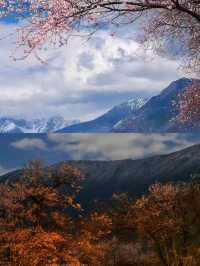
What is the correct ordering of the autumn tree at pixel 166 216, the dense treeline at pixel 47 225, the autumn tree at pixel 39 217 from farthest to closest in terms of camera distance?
the autumn tree at pixel 166 216, the dense treeline at pixel 47 225, the autumn tree at pixel 39 217

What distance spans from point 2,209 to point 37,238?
7.07 metres

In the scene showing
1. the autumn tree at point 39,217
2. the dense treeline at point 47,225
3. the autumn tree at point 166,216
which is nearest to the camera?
the autumn tree at point 39,217

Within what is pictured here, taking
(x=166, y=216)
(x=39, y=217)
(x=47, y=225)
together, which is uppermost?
(x=39, y=217)

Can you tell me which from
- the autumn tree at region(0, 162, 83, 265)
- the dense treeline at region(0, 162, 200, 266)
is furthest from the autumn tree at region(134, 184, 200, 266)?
the autumn tree at region(0, 162, 83, 265)

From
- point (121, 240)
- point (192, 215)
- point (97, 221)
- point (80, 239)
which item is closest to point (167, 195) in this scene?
point (192, 215)

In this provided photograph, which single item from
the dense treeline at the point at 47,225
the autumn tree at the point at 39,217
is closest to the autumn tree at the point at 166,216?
the dense treeline at the point at 47,225

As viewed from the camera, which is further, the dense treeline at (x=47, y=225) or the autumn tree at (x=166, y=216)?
the autumn tree at (x=166, y=216)

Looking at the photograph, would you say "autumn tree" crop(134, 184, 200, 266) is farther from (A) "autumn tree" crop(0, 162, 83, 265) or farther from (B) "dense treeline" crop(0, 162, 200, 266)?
(A) "autumn tree" crop(0, 162, 83, 265)

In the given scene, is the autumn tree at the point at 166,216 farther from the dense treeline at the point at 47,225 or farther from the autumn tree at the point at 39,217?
the autumn tree at the point at 39,217

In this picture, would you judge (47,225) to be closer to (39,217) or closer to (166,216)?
(39,217)

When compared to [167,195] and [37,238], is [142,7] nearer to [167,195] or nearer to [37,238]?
[37,238]

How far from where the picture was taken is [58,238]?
41562 millimetres

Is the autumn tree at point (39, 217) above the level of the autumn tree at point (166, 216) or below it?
above

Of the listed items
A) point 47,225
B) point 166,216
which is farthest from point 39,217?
point 166,216
